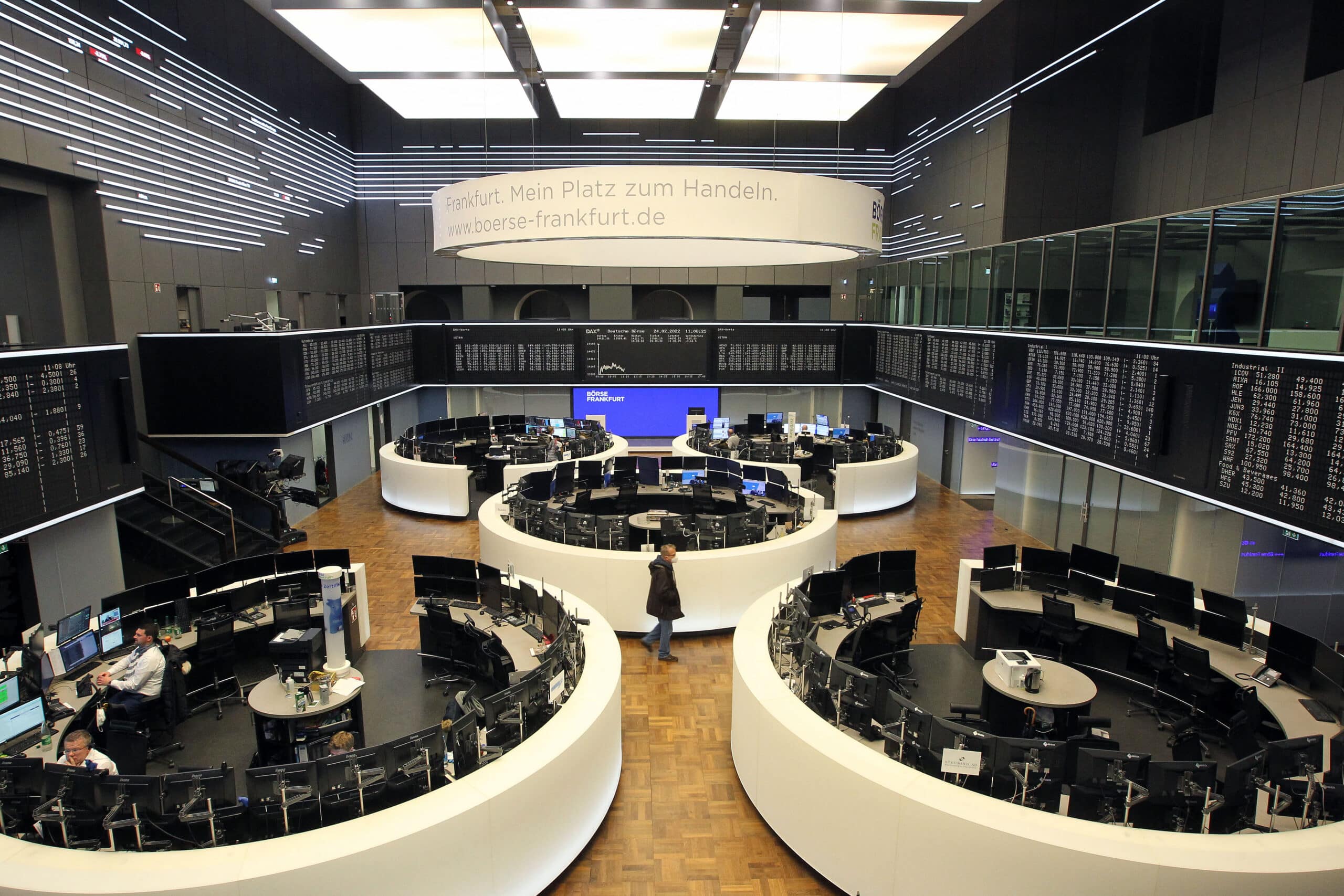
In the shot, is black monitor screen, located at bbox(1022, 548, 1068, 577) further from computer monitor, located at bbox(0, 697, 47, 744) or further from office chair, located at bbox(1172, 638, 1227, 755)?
computer monitor, located at bbox(0, 697, 47, 744)

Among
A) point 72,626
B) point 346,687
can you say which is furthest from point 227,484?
point 346,687

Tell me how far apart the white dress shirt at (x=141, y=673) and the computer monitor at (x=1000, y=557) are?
881 centimetres

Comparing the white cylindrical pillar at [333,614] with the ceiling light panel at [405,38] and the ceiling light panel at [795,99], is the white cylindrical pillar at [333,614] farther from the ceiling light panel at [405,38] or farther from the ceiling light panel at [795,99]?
the ceiling light panel at [795,99]

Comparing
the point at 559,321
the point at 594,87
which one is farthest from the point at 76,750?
the point at 559,321

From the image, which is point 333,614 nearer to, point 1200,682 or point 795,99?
point 1200,682

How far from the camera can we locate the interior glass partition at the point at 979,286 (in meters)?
12.7

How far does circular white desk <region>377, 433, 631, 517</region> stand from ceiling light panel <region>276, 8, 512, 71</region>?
7.57 m

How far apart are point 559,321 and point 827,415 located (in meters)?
8.04

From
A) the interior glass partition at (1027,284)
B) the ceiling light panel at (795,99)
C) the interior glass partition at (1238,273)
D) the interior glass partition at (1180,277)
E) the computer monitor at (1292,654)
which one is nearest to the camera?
the computer monitor at (1292,654)

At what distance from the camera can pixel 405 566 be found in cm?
1180

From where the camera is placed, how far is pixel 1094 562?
852cm

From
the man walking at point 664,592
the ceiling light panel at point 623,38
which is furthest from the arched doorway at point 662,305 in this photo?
the man walking at point 664,592

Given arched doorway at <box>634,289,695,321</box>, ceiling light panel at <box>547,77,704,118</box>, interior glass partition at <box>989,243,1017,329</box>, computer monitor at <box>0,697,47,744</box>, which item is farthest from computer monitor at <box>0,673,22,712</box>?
arched doorway at <box>634,289,695,321</box>

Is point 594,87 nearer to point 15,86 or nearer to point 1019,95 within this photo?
point 1019,95
